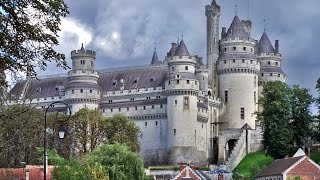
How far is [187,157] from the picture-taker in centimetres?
11038

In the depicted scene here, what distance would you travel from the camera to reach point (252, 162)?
10362cm

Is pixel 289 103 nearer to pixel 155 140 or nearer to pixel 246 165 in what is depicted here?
pixel 246 165

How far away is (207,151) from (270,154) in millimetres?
18297

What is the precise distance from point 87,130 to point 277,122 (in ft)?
82.2

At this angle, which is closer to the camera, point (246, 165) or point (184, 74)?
point (246, 165)

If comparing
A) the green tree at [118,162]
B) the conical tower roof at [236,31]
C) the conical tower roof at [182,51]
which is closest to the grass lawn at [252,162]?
the conical tower roof at [182,51]

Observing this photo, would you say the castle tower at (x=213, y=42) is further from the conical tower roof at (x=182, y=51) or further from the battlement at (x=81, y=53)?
the battlement at (x=81, y=53)

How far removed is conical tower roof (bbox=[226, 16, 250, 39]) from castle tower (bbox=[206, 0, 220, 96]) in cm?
Result: 227

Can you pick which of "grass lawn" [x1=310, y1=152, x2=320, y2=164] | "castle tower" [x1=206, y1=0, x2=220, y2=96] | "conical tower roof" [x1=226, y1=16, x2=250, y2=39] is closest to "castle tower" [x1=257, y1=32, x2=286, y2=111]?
"conical tower roof" [x1=226, y1=16, x2=250, y2=39]

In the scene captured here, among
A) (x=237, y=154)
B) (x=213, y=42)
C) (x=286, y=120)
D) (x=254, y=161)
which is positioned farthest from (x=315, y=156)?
(x=213, y=42)

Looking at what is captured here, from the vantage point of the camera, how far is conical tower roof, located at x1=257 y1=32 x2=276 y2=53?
129m

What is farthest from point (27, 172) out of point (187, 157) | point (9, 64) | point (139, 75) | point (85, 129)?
point (139, 75)

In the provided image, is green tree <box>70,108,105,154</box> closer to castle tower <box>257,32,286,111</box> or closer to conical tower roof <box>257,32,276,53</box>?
castle tower <box>257,32,286,111</box>

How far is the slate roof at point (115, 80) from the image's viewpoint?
120375 mm
